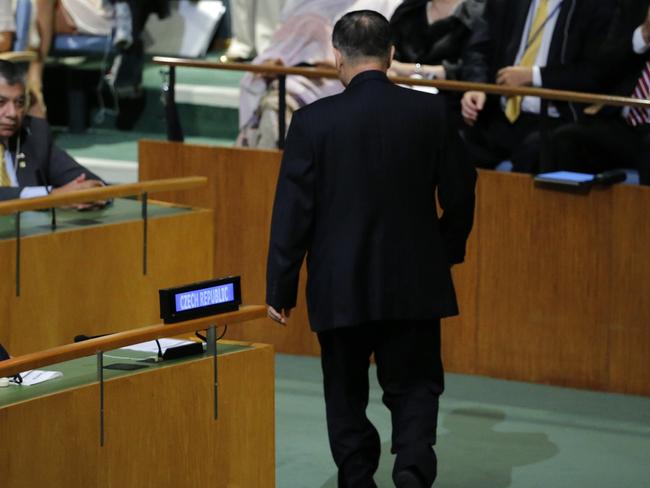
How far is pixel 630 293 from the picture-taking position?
611cm

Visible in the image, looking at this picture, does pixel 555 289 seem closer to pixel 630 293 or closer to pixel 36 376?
pixel 630 293

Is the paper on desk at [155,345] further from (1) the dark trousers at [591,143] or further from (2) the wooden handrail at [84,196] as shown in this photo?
(1) the dark trousers at [591,143]

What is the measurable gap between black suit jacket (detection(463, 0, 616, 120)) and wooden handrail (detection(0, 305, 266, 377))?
99.1 inches

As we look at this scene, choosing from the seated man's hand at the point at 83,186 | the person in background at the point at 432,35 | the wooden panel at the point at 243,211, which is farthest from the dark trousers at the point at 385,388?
the person in background at the point at 432,35

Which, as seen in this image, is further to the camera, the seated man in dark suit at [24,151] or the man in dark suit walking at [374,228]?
the seated man in dark suit at [24,151]

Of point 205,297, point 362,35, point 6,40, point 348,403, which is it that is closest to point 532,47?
point 362,35

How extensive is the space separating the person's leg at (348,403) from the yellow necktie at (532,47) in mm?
2287

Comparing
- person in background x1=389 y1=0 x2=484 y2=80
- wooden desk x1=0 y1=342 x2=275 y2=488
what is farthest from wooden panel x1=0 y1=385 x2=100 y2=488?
person in background x1=389 y1=0 x2=484 y2=80

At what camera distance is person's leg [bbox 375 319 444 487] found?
4.53m

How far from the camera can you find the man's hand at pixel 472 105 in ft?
22.0

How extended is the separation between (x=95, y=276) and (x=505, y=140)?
1.90m

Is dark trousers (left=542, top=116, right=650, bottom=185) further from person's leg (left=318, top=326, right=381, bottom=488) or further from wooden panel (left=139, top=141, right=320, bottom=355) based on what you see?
person's leg (left=318, top=326, right=381, bottom=488)

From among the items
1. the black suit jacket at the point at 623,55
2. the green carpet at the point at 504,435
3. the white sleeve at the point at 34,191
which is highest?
the black suit jacket at the point at 623,55

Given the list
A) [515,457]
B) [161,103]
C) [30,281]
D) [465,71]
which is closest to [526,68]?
[465,71]
